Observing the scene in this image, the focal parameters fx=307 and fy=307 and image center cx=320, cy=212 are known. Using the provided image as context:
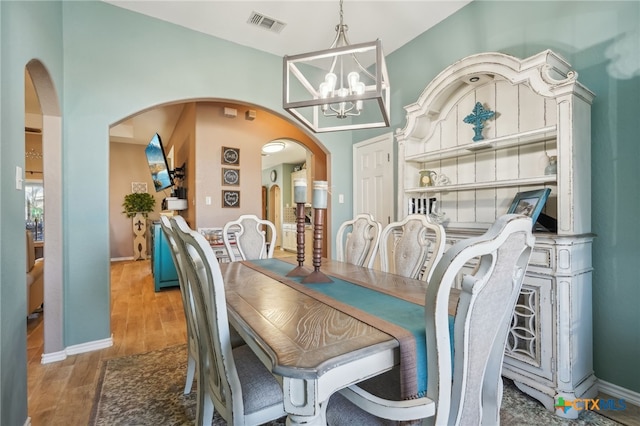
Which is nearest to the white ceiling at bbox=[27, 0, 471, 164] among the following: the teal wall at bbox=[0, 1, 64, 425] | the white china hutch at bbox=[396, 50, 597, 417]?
the white china hutch at bbox=[396, 50, 597, 417]

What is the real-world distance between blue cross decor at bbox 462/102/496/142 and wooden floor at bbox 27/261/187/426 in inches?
122

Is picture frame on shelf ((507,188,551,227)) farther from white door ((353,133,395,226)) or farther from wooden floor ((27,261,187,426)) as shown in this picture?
wooden floor ((27,261,187,426))

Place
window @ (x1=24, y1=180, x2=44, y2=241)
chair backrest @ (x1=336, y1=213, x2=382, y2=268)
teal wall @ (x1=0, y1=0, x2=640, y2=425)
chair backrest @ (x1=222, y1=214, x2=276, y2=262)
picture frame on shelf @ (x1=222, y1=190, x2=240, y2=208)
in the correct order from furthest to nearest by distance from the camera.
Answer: window @ (x1=24, y1=180, x2=44, y2=241)
picture frame on shelf @ (x1=222, y1=190, x2=240, y2=208)
chair backrest @ (x1=222, y1=214, x2=276, y2=262)
chair backrest @ (x1=336, y1=213, x2=382, y2=268)
teal wall @ (x1=0, y1=0, x2=640, y2=425)

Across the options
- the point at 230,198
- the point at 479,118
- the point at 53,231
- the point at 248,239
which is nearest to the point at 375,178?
the point at 479,118

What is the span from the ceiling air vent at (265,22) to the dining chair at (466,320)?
9.88 ft

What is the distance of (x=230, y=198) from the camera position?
4973mm

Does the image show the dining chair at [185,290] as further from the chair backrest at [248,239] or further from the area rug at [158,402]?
the chair backrest at [248,239]

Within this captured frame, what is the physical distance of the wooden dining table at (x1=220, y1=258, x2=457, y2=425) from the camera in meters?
0.79

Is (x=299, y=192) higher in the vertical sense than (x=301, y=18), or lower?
lower

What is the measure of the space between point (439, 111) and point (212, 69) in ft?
7.76

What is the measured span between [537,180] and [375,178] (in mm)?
1945

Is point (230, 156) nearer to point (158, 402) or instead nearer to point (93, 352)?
point (93, 352)

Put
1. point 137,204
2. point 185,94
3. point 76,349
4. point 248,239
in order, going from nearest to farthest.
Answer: point 76,349, point 248,239, point 185,94, point 137,204

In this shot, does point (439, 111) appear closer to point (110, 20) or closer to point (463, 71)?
point (463, 71)
